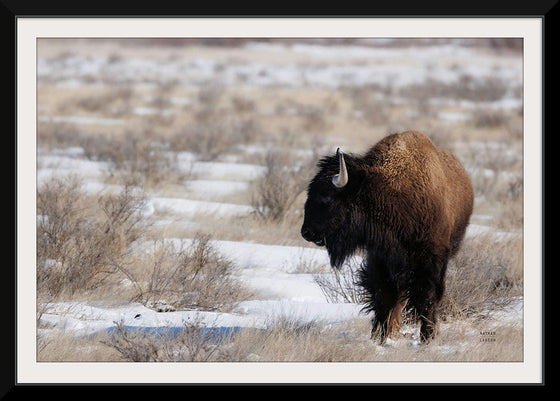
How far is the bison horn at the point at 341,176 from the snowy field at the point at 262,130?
1309mm

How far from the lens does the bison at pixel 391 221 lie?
6676mm

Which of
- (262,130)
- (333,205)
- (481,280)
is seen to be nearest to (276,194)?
(481,280)

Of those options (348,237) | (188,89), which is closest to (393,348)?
(348,237)

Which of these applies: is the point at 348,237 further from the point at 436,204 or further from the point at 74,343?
the point at 74,343

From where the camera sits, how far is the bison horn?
6.43 meters

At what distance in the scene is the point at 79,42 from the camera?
51688mm

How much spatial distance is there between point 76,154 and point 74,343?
1140cm

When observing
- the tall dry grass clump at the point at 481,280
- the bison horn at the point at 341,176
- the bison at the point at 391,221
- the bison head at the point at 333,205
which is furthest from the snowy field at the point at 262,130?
the bison horn at the point at 341,176

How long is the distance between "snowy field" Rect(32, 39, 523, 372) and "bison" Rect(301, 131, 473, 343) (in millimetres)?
418

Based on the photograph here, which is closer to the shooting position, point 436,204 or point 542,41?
point 542,41

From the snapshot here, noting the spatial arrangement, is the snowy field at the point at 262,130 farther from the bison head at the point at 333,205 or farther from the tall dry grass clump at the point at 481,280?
the bison head at the point at 333,205

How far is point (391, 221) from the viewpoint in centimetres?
672

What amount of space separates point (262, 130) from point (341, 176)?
649 inches

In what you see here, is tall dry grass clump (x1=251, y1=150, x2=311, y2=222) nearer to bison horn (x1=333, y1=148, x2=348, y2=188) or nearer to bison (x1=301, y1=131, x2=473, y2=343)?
bison (x1=301, y1=131, x2=473, y2=343)
